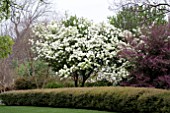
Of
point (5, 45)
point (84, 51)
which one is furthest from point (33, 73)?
point (5, 45)

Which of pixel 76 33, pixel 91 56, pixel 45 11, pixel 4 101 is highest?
pixel 45 11

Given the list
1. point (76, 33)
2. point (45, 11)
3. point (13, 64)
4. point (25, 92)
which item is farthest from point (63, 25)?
point (45, 11)

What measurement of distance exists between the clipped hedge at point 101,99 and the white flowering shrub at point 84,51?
1871mm

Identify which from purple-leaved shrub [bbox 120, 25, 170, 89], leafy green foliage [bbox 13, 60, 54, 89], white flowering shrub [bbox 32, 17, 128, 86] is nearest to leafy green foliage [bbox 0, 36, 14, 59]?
purple-leaved shrub [bbox 120, 25, 170, 89]

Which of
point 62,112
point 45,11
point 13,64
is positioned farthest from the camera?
point 45,11

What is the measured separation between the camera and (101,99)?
35.7 feet

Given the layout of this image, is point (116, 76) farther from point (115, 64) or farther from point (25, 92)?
point (25, 92)

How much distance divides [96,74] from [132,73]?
8.20 ft

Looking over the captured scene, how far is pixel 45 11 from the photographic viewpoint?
26594 mm

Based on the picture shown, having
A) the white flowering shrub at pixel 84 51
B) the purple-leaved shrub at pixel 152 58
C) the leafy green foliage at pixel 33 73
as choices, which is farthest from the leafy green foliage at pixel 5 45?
the leafy green foliage at pixel 33 73

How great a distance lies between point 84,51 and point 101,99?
4140mm

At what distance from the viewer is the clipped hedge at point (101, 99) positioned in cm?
899

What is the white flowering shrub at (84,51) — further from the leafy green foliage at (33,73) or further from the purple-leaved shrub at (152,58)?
the leafy green foliage at (33,73)

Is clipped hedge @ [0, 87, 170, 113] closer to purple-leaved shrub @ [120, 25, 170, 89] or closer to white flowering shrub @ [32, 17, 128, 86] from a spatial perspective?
white flowering shrub @ [32, 17, 128, 86]
